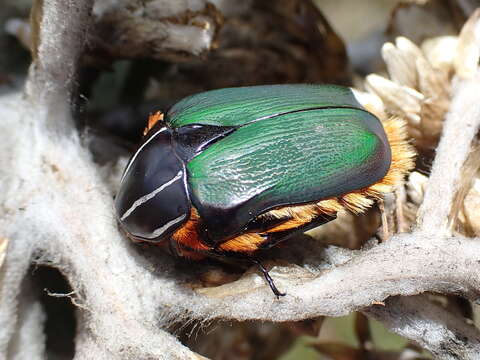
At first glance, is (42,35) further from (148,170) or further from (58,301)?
(58,301)

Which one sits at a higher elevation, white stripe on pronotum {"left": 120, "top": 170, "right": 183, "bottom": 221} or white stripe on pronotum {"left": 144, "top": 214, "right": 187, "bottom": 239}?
white stripe on pronotum {"left": 120, "top": 170, "right": 183, "bottom": 221}

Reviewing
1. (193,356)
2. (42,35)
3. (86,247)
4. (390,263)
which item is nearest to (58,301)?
(86,247)

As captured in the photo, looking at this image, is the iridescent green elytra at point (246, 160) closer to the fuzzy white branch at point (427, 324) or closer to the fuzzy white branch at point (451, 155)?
the fuzzy white branch at point (451, 155)

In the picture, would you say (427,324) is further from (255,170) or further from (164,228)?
(164,228)

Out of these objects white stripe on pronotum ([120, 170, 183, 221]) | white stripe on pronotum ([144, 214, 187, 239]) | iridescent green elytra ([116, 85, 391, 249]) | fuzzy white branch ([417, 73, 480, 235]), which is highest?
fuzzy white branch ([417, 73, 480, 235])

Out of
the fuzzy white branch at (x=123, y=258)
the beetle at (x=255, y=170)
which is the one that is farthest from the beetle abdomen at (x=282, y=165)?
the fuzzy white branch at (x=123, y=258)

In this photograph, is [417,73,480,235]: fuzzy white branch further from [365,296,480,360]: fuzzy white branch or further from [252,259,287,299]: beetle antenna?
[252,259,287,299]: beetle antenna

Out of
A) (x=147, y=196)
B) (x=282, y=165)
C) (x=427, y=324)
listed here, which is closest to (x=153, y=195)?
(x=147, y=196)

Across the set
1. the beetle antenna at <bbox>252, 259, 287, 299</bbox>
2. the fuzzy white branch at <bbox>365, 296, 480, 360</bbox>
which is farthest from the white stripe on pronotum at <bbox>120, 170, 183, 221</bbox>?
the fuzzy white branch at <bbox>365, 296, 480, 360</bbox>
